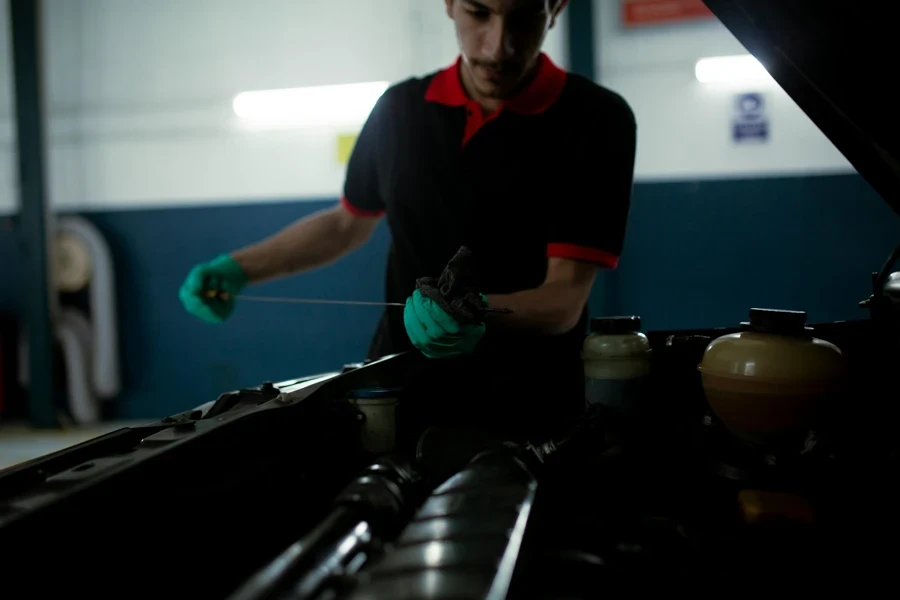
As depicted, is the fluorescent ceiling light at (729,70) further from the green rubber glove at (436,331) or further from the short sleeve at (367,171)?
the green rubber glove at (436,331)

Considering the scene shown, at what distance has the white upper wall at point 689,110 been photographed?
9.37 ft

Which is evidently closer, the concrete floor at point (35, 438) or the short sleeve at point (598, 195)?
the short sleeve at point (598, 195)

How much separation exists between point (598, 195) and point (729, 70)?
2.17 metres

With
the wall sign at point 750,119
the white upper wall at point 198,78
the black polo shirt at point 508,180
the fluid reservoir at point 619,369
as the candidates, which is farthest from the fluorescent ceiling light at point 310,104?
the fluid reservoir at point 619,369

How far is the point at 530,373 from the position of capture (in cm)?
79

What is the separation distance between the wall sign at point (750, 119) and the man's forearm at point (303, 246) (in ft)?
7.17

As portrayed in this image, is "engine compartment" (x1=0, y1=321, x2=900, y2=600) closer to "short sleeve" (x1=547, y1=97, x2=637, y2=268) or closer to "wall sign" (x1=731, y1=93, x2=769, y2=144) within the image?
"short sleeve" (x1=547, y1=97, x2=637, y2=268)

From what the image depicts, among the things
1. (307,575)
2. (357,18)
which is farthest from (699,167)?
(307,575)

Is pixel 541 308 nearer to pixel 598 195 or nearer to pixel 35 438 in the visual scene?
pixel 598 195

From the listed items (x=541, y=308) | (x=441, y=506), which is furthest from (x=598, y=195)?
(x=441, y=506)

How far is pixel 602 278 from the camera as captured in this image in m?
2.91

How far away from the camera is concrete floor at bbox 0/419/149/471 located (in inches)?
110

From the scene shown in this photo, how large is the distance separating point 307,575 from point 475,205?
100 cm

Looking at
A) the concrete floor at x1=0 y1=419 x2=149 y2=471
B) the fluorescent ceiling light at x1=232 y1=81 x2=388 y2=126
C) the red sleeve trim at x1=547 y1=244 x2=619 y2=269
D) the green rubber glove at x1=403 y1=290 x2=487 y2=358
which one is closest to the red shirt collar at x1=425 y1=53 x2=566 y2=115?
the red sleeve trim at x1=547 y1=244 x2=619 y2=269
